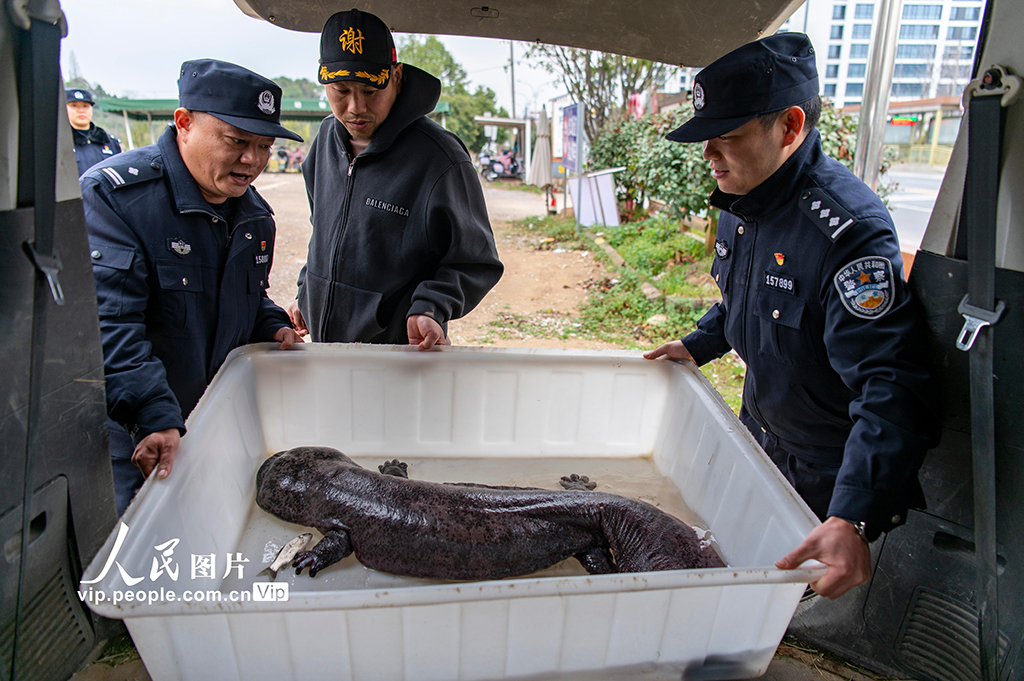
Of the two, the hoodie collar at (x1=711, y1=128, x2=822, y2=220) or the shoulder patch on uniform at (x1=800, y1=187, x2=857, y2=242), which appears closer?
the shoulder patch on uniform at (x1=800, y1=187, x2=857, y2=242)

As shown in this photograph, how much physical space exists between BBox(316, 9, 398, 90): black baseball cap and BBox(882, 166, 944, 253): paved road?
681 cm

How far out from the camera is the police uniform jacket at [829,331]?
5.86 ft

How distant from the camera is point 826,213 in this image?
2.27 metres

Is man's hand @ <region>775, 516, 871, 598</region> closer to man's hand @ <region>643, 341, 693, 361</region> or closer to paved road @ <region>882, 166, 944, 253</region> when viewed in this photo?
man's hand @ <region>643, 341, 693, 361</region>

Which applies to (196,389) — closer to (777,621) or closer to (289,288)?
(777,621)

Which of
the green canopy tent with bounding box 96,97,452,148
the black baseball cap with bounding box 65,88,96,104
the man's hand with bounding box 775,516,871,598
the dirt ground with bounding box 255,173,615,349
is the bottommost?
the dirt ground with bounding box 255,173,615,349

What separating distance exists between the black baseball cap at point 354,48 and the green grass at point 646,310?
489 cm

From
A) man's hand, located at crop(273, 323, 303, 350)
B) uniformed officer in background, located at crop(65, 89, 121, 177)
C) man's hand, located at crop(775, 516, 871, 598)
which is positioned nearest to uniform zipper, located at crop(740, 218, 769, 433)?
man's hand, located at crop(775, 516, 871, 598)

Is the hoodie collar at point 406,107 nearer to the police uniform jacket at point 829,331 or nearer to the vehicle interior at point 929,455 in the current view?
the police uniform jacket at point 829,331

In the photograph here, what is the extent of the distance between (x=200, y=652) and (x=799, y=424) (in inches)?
88.2

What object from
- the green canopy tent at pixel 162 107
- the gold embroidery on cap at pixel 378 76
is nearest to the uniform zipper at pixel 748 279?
the gold embroidery on cap at pixel 378 76

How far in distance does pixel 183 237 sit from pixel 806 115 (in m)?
2.58

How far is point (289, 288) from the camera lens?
35.9ft

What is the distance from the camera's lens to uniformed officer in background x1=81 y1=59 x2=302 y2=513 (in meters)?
2.47
